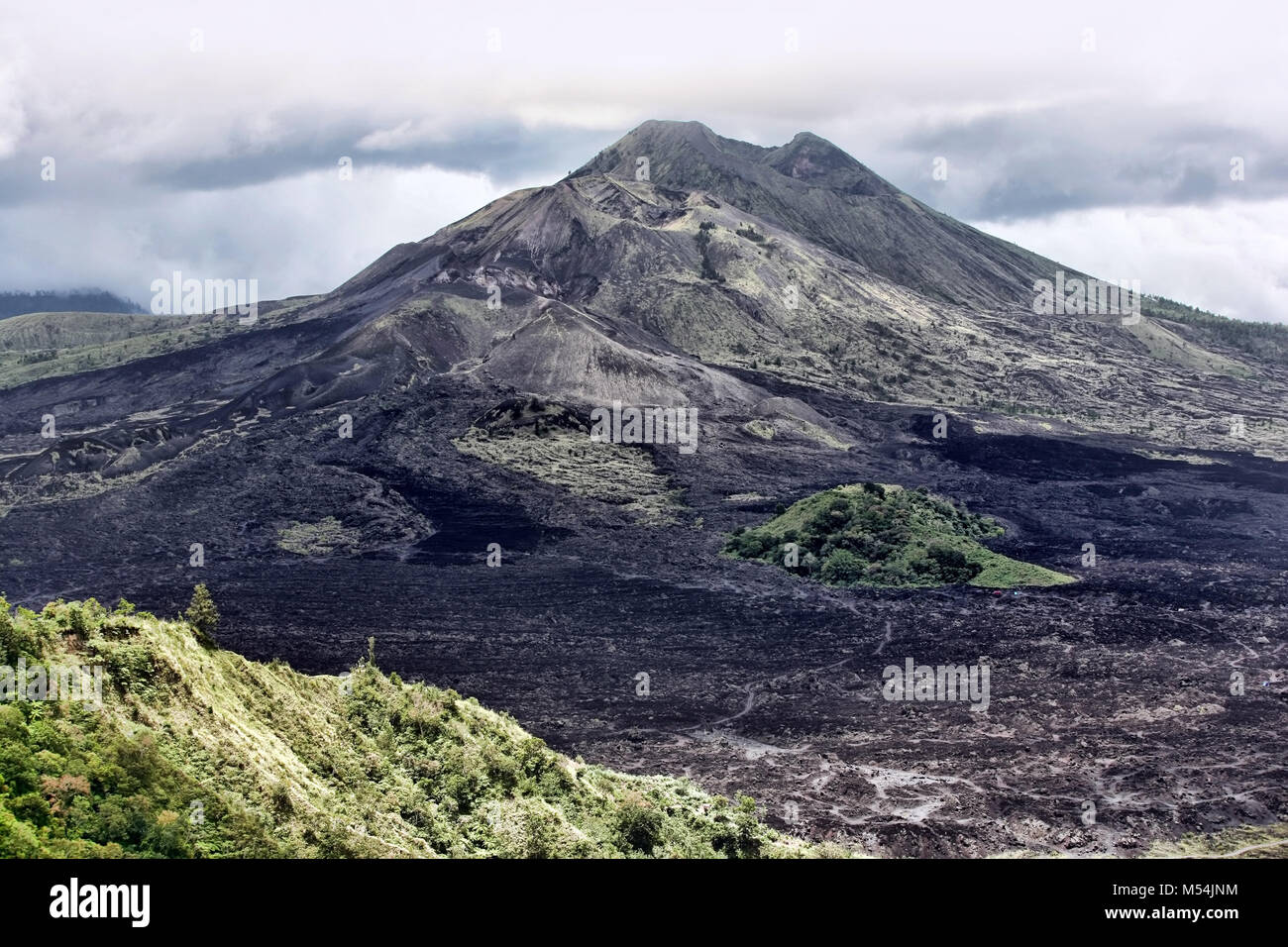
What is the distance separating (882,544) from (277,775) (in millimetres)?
40517

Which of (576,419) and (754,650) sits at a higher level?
(576,419)

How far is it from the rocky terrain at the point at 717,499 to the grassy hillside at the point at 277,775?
20.1 ft

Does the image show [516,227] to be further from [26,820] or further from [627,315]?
[26,820]

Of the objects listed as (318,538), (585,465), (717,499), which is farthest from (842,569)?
(318,538)

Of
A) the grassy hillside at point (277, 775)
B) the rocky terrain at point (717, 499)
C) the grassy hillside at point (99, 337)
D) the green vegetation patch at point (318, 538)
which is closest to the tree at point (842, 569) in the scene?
the rocky terrain at point (717, 499)

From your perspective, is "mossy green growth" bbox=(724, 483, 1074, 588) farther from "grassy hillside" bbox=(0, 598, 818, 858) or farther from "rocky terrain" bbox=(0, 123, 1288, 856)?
"grassy hillside" bbox=(0, 598, 818, 858)

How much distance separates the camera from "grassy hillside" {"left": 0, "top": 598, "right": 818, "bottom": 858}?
45.1ft

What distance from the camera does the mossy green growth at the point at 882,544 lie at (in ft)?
168

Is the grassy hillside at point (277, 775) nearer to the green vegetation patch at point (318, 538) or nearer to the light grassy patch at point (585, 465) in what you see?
the green vegetation patch at point (318, 538)

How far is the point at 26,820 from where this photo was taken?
12.9 m

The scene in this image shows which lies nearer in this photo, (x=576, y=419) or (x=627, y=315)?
(x=576, y=419)

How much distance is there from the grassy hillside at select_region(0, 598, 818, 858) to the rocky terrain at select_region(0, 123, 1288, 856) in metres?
6.14
